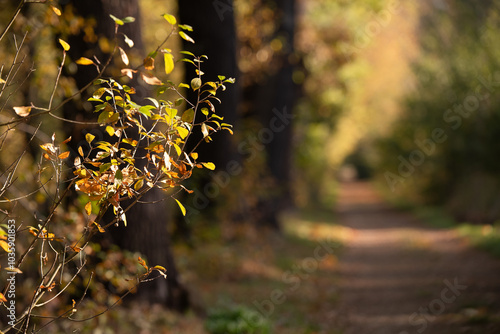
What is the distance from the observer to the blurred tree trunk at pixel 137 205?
5.72 metres

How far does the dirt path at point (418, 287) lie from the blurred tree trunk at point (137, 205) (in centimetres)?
242

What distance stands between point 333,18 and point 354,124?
13686 mm

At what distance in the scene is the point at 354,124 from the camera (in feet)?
107

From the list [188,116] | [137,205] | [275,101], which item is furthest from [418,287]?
[188,116]

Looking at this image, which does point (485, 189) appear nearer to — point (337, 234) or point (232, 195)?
point (337, 234)

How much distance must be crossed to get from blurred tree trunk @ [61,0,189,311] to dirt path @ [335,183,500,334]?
7.94 ft

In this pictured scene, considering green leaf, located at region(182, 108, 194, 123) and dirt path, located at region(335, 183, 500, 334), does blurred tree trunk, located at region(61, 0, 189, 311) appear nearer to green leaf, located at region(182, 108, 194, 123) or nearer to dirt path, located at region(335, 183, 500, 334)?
dirt path, located at region(335, 183, 500, 334)

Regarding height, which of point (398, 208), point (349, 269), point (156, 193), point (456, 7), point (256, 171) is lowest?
point (398, 208)

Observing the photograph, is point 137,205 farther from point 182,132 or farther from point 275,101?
point 275,101

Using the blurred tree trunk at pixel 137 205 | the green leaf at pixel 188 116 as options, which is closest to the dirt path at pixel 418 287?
the blurred tree trunk at pixel 137 205

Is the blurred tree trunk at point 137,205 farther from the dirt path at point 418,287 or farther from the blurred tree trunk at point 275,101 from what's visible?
the blurred tree trunk at point 275,101

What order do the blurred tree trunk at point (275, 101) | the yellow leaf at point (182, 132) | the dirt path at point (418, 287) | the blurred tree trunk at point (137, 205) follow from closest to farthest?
the yellow leaf at point (182, 132), the blurred tree trunk at point (137, 205), the dirt path at point (418, 287), the blurred tree trunk at point (275, 101)

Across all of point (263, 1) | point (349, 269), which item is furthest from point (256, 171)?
point (263, 1)

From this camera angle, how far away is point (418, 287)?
9578 mm
